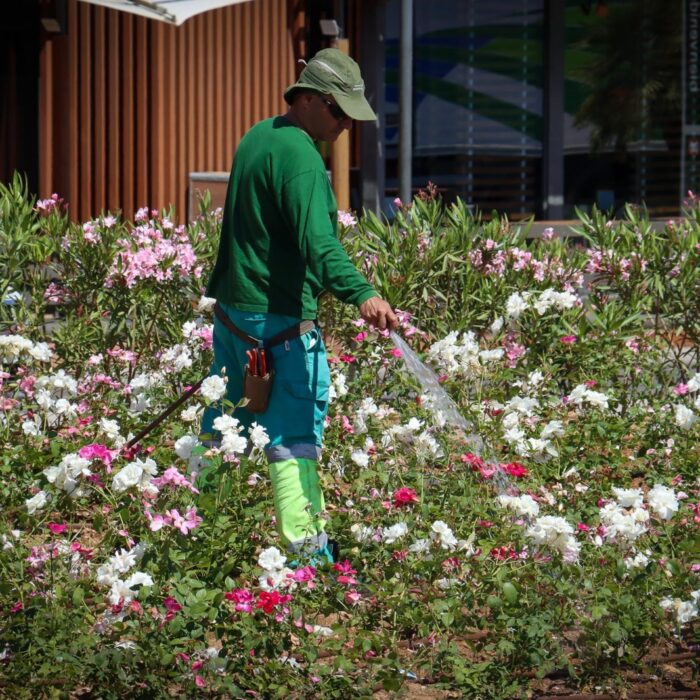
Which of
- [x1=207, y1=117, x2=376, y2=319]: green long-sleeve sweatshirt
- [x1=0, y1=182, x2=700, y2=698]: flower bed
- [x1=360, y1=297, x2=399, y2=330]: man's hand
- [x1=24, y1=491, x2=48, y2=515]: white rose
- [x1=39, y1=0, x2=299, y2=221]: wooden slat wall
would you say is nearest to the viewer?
[x1=0, y1=182, x2=700, y2=698]: flower bed

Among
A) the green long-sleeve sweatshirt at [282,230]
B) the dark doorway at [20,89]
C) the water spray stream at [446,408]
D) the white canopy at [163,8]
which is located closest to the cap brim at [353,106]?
the green long-sleeve sweatshirt at [282,230]

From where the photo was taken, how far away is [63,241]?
22.0 ft

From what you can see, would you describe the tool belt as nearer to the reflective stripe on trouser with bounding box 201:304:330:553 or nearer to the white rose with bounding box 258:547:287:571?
the reflective stripe on trouser with bounding box 201:304:330:553

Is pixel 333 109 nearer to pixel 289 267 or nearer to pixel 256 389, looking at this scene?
pixel 289 267

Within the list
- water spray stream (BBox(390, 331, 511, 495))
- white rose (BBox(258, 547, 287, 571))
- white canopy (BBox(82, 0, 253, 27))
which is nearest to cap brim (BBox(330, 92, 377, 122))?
water spray stream (BBox(390, 331, 511, 495))

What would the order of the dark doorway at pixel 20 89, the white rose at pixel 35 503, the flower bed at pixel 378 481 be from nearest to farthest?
the flower bed at pixel 378 481
the white rose at pixel 35 503
the dark doorway at pixel 20 89

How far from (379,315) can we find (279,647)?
1.01 metres

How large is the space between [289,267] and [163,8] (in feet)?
19.5

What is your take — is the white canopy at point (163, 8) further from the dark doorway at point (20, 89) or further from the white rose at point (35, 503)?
the white rose at point (35, 503)

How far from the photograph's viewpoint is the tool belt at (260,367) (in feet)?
14.3

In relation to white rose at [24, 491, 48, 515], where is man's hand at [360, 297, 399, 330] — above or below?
above

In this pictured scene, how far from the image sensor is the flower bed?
143 inches

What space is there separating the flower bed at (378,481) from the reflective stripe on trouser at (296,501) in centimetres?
13

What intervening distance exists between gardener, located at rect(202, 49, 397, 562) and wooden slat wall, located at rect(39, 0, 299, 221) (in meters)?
6.99
